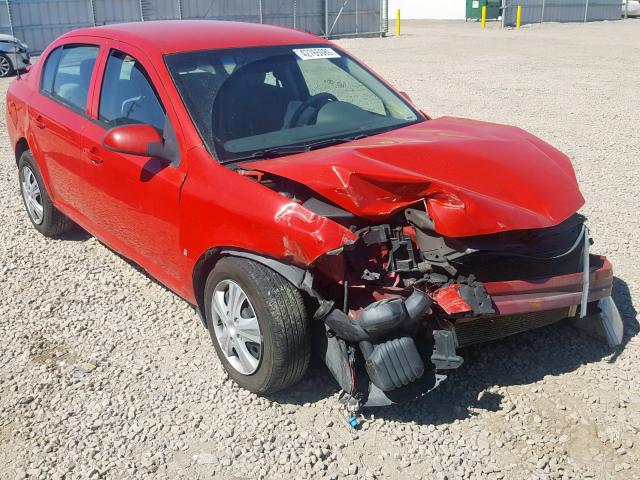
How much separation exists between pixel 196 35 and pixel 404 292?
91.8 inches

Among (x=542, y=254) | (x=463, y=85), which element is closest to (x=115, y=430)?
(x=542, y=254)

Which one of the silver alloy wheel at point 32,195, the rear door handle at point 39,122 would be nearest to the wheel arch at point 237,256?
the rear door handle at point 39,122

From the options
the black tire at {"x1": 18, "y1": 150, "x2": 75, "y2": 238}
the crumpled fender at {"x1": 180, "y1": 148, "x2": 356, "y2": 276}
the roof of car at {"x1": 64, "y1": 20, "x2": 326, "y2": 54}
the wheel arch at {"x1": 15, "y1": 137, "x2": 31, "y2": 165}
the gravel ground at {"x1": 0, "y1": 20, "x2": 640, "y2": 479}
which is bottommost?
the gravel ground at {"x1": 0, "y1": 20, "x2": 640, "y2": 479}

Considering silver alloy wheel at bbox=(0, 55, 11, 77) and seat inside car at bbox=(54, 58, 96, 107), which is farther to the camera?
silver alloy wheel at bbox=(0, 55, 11, 77)

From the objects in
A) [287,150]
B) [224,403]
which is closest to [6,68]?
[287,150]

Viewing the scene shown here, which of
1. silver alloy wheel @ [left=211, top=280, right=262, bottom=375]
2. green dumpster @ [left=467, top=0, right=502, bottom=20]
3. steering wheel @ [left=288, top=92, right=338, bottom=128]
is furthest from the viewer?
green dumpster @ [left=467, top=0, right=502, bottom=20]

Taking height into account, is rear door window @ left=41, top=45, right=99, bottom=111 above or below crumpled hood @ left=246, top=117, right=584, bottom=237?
above

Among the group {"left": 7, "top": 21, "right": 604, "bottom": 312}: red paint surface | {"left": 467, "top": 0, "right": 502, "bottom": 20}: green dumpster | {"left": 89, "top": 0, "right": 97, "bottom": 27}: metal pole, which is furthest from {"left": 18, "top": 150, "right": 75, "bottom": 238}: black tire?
{"left": 467, "top": 0, "right": 502, "bottom": 20}: green dumpster

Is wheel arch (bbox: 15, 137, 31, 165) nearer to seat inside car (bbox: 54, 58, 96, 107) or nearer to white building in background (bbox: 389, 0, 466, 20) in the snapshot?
Answer: seat inside car (bbox: 54, 58, 96, 107)

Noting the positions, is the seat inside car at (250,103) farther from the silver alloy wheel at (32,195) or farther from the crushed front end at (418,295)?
the silver alloy wheel at (32,195)

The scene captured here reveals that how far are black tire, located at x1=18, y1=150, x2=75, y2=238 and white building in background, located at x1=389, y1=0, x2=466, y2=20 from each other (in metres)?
41.8

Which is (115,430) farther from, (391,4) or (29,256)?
(391,4)

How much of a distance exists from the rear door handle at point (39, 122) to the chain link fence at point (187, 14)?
18370 millimetres

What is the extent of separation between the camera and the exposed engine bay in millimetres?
3211
